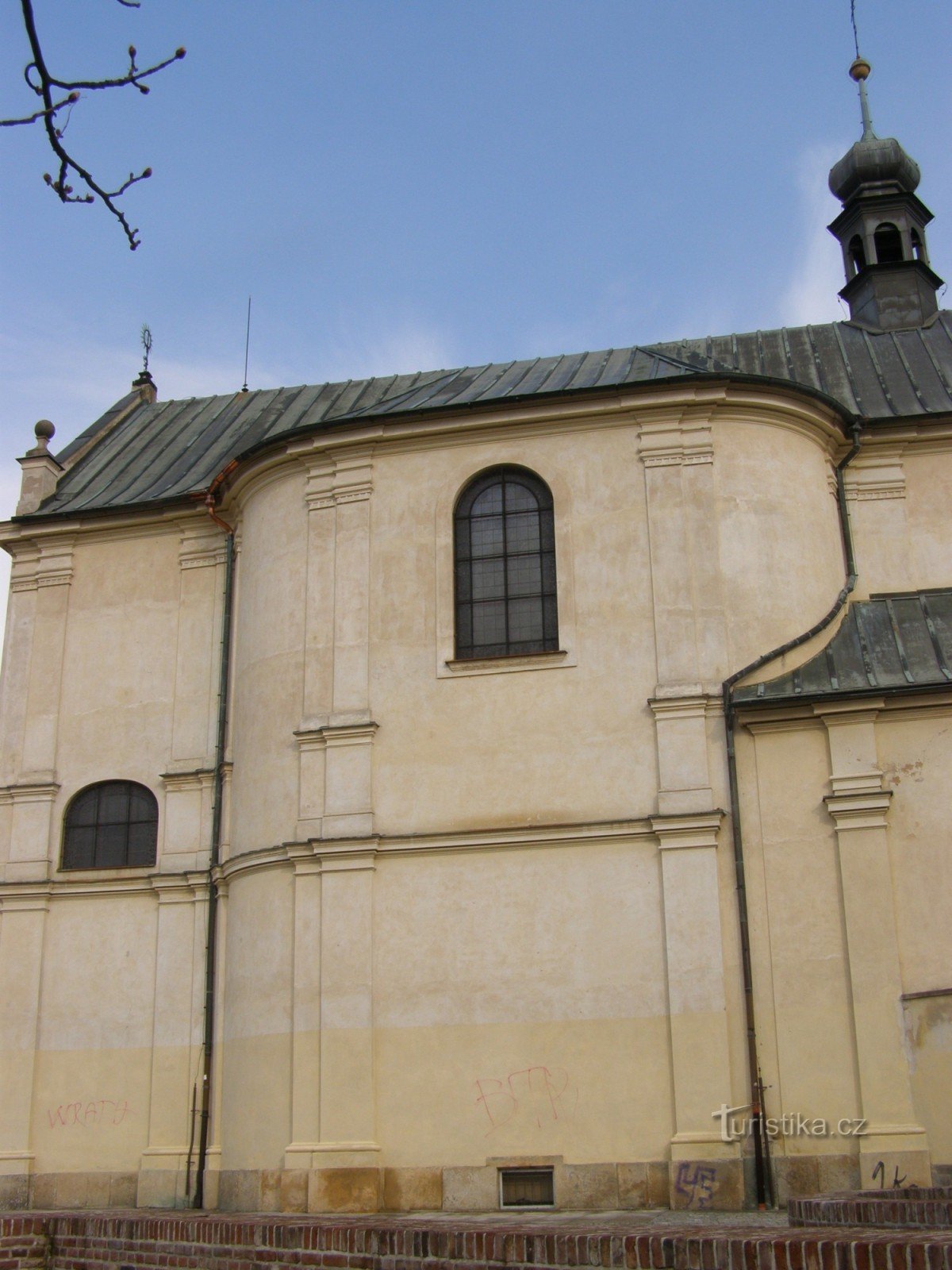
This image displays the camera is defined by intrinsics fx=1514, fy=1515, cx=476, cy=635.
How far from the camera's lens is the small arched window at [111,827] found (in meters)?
19.6

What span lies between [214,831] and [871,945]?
8.20 meters

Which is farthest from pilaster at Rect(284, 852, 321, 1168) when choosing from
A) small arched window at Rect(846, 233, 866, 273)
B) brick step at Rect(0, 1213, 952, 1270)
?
small arched window at Rect(846, 233, 866, 273)

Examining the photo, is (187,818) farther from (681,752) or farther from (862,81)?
(862,81)

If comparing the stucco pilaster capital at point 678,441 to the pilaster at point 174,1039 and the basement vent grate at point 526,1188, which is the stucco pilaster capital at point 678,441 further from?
the basement vent grate at point 526,1188

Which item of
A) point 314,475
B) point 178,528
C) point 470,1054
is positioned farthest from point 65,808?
point 470,1054

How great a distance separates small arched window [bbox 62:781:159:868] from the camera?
1962cm

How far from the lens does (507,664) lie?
1753 centimetres

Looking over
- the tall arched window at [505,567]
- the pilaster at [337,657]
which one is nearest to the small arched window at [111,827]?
the pilaster at [337,657]

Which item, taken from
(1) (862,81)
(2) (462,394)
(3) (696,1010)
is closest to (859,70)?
(1) (862,81)

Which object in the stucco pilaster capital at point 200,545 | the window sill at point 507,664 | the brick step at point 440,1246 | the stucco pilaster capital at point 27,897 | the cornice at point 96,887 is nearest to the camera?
the brick step at point 440,1246

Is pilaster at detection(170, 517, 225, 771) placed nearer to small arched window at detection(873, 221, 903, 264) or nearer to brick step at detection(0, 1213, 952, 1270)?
brick step at detection(0, 1213, 952, 1270)

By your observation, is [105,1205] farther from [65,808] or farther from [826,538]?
[826,538]

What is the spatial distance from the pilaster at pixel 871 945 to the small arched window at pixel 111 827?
8751 mm

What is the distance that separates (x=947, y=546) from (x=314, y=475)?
8.06 metres
